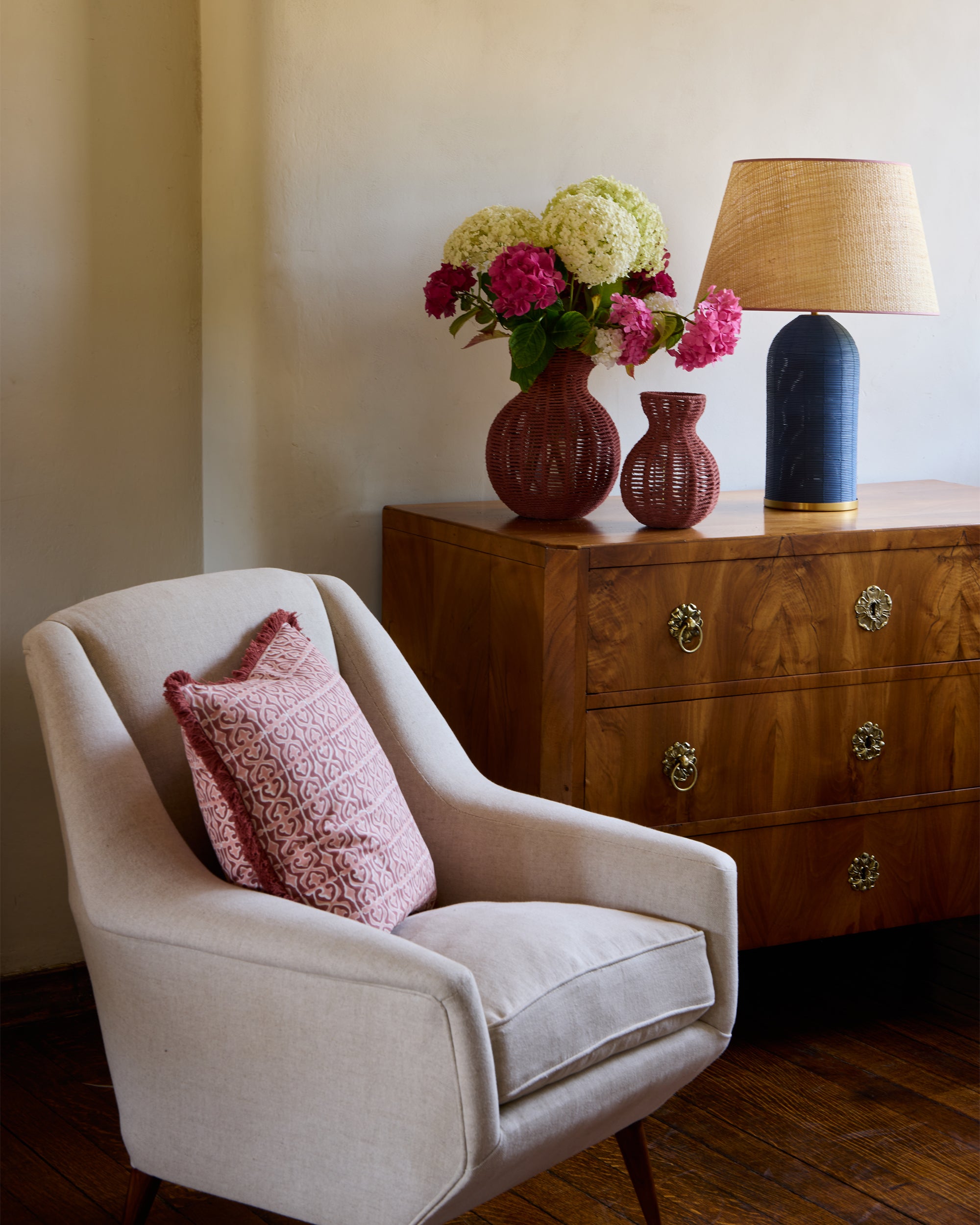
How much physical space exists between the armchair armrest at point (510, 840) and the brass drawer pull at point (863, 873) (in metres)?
0.71

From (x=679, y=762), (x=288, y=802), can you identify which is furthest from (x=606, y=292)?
(x=288, y=802)

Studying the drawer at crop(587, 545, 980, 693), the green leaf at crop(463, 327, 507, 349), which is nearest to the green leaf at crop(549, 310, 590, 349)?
the green leaf at crop(463, 327, 507, 349)

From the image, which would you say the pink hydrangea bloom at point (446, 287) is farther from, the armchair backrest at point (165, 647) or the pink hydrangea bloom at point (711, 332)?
the armchair backrest at point (165, 647)

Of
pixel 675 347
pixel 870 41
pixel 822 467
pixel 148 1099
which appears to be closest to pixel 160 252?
pixel 675 347

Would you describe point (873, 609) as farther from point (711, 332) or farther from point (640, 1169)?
point (640, 1169)

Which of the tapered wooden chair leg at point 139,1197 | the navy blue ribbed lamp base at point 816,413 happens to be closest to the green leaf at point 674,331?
the navy blue ribbed lamp base at point 816,413

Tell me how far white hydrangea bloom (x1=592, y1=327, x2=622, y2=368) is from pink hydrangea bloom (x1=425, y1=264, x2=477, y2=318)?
9.8 inches

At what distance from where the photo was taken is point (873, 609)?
211 cm

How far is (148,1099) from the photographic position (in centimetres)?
137

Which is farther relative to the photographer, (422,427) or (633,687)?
(422,427)

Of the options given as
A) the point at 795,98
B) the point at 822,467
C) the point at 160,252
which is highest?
the point at 795,98

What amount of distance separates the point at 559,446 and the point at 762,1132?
111 cm

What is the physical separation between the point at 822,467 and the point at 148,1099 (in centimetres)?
→ 156

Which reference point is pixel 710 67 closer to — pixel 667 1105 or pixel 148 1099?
pixel 667 1105
